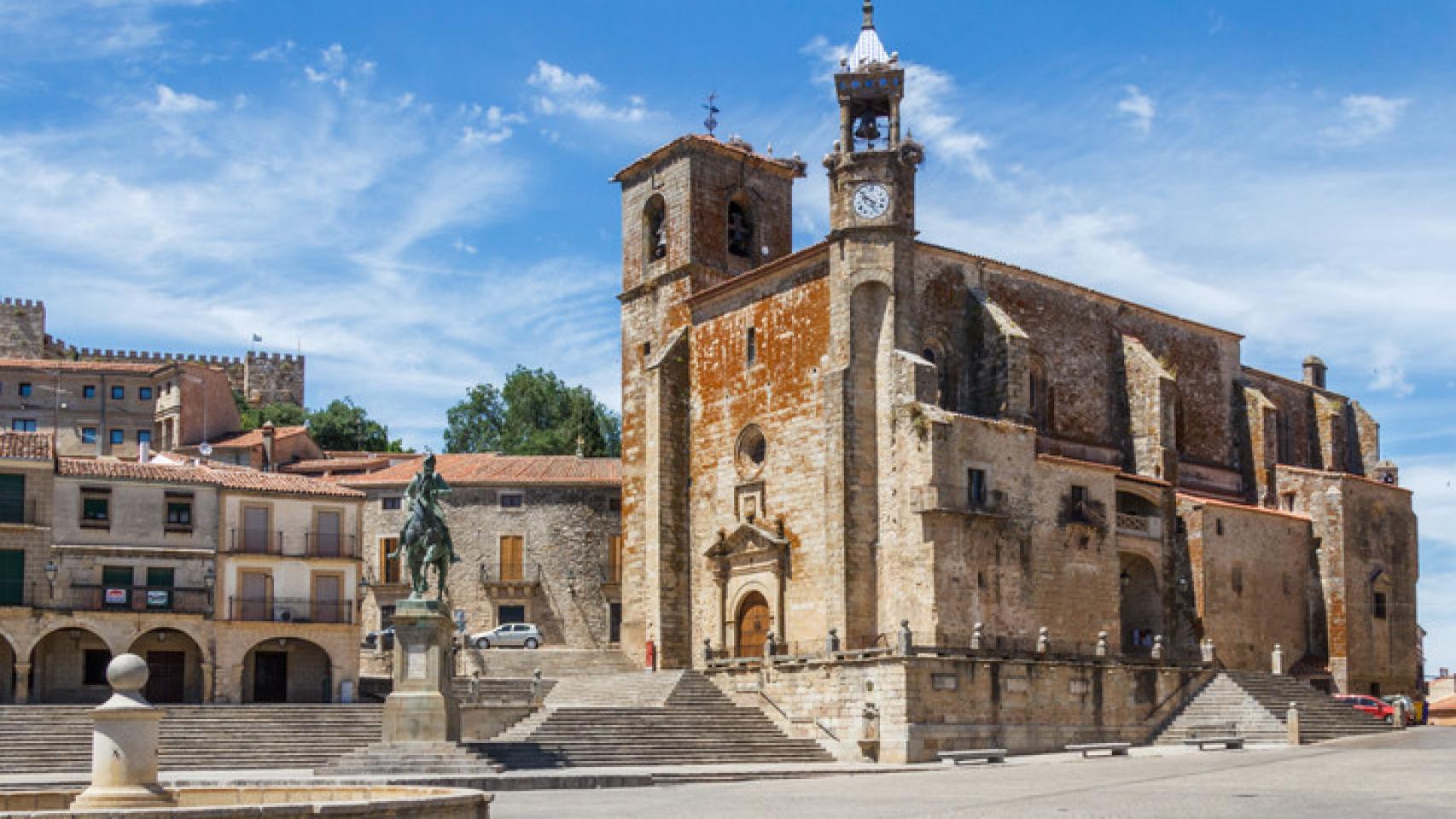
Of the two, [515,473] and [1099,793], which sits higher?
[515,473]

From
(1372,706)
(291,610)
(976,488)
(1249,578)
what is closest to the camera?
(976,488)

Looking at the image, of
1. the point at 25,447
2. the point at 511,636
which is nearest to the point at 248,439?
the point at 511,636

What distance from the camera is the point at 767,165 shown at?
1887 inches

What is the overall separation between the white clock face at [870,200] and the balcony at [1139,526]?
10233mm

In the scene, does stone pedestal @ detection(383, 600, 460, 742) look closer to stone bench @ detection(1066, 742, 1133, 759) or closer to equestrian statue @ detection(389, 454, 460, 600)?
equestrian statue @ detection(389, 454, 460, 600)

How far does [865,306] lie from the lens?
39.2 meters

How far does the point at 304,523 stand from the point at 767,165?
16959 mm

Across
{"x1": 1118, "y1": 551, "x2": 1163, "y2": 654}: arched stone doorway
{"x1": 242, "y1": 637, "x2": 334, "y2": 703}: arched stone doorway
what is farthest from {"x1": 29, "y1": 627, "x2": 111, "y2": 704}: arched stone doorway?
{"x1": 1118, "y1": 551, "x2": 1163, "y2": 654}: arched stone doorway

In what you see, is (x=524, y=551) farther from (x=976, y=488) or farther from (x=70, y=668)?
(x=976, y=488)

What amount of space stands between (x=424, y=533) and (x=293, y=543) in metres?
11.9

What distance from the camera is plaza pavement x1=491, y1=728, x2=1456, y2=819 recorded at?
19.4 meters

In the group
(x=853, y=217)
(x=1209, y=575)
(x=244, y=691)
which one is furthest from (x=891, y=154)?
(x=244, y=691)

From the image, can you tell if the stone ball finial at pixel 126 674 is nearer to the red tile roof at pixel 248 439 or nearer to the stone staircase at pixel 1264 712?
the stone staircase at pixel 1264 712

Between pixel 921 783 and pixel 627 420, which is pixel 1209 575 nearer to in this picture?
pixel 627 420
